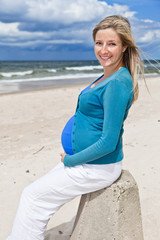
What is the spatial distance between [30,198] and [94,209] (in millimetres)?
491

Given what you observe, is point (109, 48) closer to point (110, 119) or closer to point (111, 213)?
point (110, 119)

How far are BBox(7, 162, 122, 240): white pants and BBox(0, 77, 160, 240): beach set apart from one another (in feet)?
2.89

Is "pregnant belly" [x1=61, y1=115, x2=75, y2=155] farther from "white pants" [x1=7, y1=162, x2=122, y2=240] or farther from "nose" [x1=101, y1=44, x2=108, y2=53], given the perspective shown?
"nose" [x1=101, y1=44, x2=108, y2=53]

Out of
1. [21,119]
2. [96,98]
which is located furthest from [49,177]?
[21,119]

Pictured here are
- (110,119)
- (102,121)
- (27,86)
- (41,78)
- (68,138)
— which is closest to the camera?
(110,119)

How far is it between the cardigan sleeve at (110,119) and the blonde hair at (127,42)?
0.18 metres

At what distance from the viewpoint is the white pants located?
79.7 inches

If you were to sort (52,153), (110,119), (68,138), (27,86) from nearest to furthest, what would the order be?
(110,119), (68,138), (52,153), (27,86)

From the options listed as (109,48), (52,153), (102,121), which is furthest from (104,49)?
(52,153)

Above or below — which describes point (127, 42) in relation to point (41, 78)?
above

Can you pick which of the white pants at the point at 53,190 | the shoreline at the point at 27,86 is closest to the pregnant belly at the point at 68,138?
the white pants at the point at 53,190

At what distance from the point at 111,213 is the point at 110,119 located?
0.79m

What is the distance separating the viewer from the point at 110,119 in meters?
1.81

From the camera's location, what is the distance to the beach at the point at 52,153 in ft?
10.8
